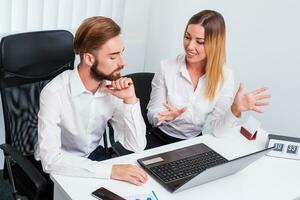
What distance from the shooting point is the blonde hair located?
1.97 meters

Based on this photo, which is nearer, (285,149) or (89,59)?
(89,59)

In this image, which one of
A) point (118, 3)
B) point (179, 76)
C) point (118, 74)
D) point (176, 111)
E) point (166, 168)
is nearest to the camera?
point (166, 168)

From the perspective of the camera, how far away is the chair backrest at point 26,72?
1.69 m

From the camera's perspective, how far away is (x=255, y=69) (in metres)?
2.59

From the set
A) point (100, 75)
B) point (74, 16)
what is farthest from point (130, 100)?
point (74, 16)

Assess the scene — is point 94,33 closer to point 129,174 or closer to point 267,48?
point 129,174

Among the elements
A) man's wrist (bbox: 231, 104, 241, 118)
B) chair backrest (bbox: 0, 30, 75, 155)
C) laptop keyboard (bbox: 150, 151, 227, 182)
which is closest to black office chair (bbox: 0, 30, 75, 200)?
chair backrest (bbox: 0, 30, 75, 155)

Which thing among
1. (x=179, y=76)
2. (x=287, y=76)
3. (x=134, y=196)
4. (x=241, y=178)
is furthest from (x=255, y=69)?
(x=134, y=196)

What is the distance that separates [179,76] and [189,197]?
0.87 metres

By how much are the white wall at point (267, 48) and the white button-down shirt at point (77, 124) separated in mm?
1164

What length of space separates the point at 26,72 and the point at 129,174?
2.33 feet

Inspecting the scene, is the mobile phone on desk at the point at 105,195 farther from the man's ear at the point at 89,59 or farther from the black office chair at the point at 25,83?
the man's ear at the point at 89,59

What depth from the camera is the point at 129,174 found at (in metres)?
1.42

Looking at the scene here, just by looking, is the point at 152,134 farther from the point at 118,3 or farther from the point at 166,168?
the point at 118,3
